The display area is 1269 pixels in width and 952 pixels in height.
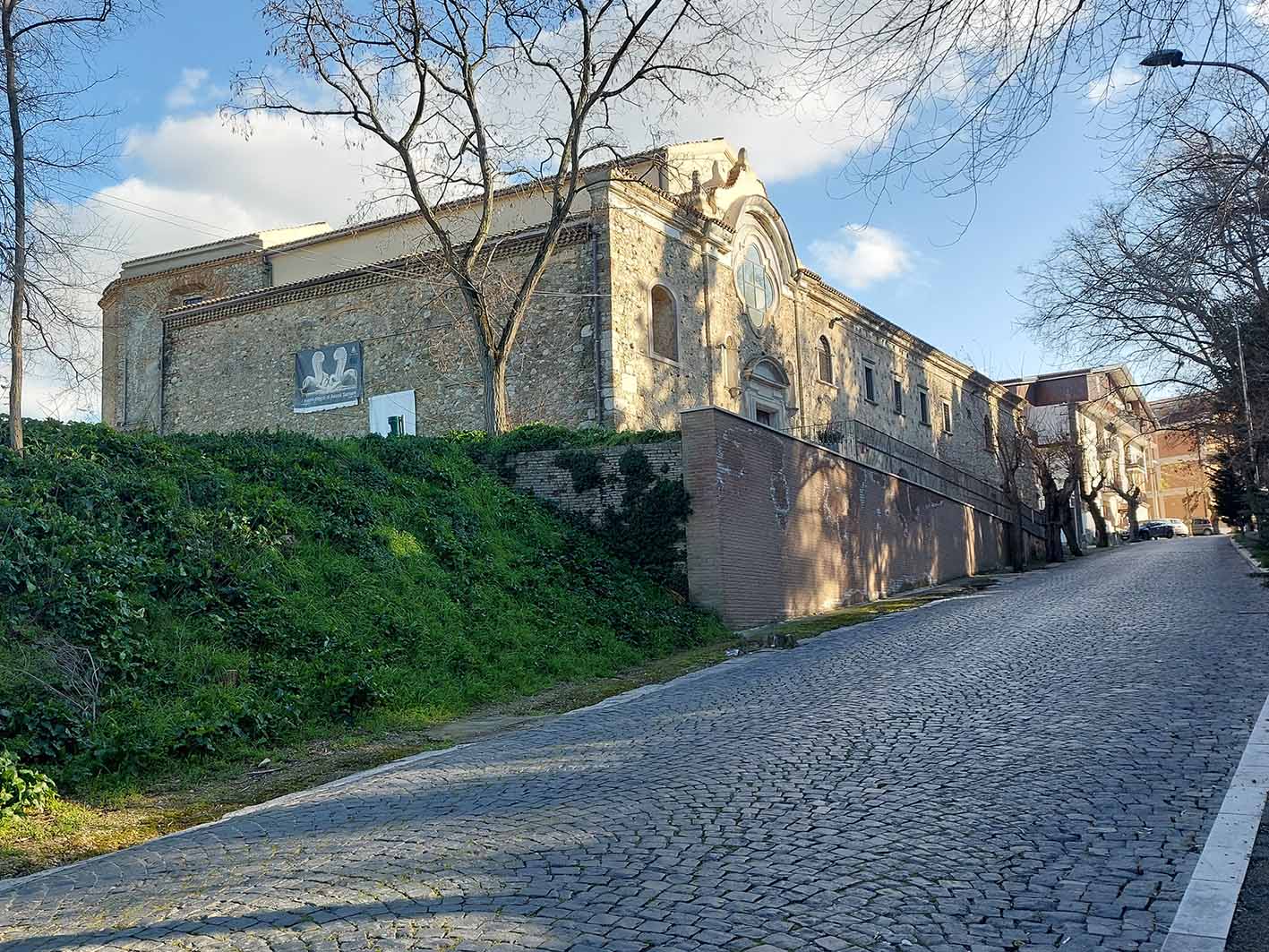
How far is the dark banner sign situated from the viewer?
2772cm

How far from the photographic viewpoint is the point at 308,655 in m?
10.6

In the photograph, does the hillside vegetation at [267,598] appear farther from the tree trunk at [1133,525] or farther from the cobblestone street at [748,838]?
the tree trunk at [1133,525]

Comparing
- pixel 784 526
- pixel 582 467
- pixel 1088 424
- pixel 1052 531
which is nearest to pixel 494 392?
pixel 582 467

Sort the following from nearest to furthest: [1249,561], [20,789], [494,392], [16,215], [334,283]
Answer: [20,789], [16,215], [494,392], [1249,561], [334,283]

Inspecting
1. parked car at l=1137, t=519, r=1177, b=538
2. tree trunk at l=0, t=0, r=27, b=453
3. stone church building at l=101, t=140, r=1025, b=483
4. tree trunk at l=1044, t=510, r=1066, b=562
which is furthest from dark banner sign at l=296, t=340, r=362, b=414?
parked car at l=1137, t=519, r=1177, b=538

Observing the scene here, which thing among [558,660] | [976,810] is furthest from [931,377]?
[976,810]

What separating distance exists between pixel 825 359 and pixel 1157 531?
38.4 m

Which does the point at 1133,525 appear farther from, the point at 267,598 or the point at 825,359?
the point at 267,598

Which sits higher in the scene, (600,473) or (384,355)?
(384,355)

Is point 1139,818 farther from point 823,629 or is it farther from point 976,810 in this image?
point 823,629

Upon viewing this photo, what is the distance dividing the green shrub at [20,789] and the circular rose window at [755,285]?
80.5ft

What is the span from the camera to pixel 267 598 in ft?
36.8

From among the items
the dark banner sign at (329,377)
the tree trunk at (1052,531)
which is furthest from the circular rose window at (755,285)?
the tree trunk at (1052,531)

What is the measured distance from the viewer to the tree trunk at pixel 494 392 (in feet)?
70.4
